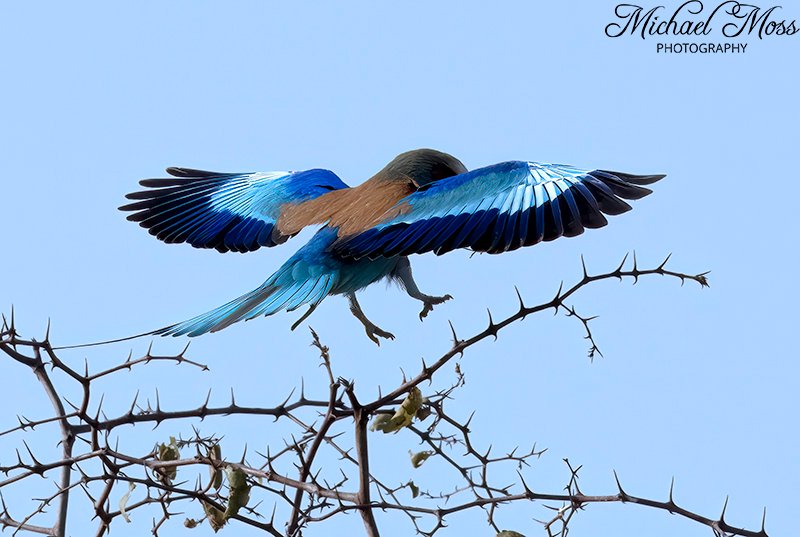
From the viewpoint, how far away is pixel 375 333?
4344 millimetres

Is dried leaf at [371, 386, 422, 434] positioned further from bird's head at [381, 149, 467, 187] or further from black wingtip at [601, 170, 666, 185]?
bird's head at [381, 149, 467, 187]

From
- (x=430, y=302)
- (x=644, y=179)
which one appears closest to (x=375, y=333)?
(x=430, y=302)

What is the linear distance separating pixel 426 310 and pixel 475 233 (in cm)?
52

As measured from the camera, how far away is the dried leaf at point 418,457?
2932 millimetres

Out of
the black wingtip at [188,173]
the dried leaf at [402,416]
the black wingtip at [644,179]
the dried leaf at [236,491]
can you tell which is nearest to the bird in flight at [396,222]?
the black wingtip at [644,179]

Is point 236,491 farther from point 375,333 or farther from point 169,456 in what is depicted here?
point 375,333

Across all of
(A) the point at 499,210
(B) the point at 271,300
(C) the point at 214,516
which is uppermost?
(A) the point at 499,210

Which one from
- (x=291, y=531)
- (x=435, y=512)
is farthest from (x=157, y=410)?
(x=435, y=512)

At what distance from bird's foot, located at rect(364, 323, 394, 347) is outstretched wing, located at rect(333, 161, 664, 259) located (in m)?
0.39

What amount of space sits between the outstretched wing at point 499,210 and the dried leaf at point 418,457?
92 centimetres

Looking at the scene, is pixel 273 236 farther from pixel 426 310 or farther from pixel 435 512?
pixel 435 512

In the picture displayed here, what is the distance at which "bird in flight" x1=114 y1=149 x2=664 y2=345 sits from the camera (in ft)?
12.3

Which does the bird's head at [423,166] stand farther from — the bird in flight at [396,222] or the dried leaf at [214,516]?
the dried leaf at [214,516]

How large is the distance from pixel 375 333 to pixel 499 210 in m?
0.76
